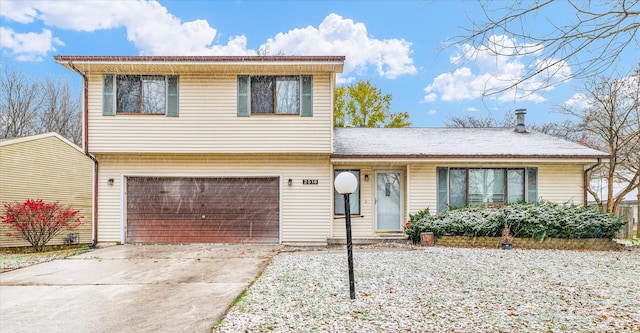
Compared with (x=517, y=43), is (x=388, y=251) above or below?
below

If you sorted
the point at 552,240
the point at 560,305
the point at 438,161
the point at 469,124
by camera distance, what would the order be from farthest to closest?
the point at 469,124 < the point at 438,161 < the point at 552,240 < the point at 560,305

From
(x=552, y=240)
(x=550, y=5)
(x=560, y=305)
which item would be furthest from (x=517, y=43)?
(x=552, y=240)

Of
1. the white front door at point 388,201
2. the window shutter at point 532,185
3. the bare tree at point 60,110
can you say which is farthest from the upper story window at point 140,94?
the bare tree at point 60,110

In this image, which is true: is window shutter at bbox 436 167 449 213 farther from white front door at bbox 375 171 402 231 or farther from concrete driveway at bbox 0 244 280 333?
concrete driveway at bbox 0 244 280 333

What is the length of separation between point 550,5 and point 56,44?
2775cm

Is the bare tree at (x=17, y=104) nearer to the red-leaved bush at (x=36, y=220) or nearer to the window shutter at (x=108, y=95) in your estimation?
the red-leaved bush at (x=36, y=220)

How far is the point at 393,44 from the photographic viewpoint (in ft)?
35.3

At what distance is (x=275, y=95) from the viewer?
10.2 m

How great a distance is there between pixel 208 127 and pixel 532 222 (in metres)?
8.64

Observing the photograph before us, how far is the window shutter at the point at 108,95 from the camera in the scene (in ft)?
32.9

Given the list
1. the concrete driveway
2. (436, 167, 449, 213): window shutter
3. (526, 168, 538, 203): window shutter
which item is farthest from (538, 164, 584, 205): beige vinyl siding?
the concrete driveway

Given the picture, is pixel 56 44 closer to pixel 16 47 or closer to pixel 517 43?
pixel 16 47

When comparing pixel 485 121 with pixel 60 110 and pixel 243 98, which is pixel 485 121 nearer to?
pixel 243 98

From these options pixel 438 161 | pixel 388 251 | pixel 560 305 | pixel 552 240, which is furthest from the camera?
pixel 438 161
